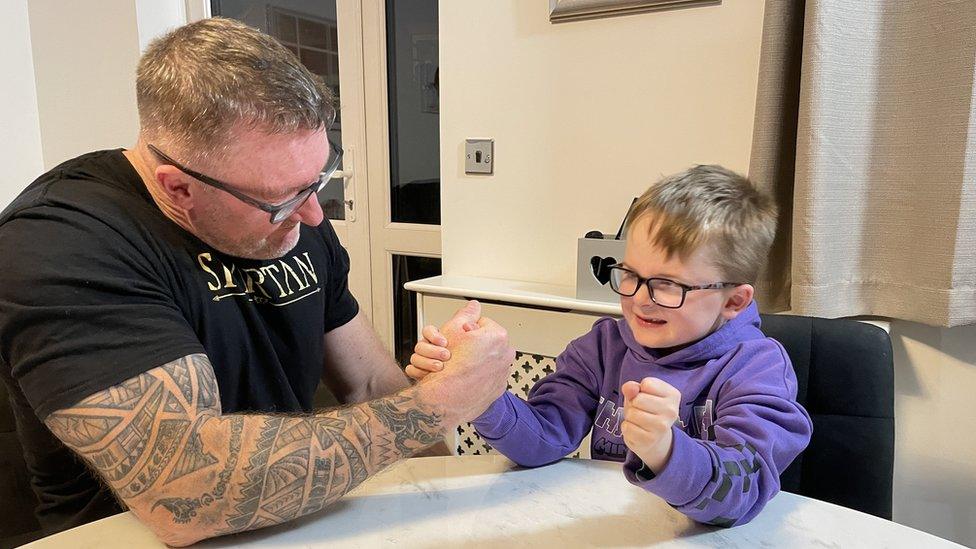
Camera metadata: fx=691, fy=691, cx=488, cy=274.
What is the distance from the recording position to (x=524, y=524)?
894 mm

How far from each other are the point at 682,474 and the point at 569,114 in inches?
51.7

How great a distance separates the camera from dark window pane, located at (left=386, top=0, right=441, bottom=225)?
272 cm

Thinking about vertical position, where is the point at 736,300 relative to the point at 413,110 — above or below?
below

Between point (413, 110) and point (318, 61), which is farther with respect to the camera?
point (318, 61)

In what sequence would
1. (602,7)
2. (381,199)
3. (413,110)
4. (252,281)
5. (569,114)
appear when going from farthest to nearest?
(381,199) < (413,110) < (569,114) < (602,7) < (252,281)

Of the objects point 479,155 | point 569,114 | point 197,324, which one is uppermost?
point 569,114

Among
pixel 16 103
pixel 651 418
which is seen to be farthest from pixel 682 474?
pixel 16 103

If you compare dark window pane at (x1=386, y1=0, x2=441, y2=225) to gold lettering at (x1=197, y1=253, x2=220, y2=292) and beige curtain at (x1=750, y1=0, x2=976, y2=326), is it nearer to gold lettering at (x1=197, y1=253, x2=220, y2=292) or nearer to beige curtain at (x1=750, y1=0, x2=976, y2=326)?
beige curtain at (x1=750, y1=0, x2=976, y2=326)

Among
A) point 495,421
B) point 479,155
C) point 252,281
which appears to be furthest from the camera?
point 479,155

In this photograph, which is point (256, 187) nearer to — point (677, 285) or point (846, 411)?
point (677, 285)

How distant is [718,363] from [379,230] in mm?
2105

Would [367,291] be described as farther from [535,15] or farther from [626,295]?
[626,295]

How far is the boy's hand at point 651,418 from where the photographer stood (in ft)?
2.55

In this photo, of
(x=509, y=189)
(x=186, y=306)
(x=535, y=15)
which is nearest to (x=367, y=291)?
(x=509, y=189)
